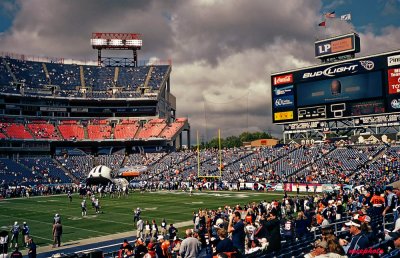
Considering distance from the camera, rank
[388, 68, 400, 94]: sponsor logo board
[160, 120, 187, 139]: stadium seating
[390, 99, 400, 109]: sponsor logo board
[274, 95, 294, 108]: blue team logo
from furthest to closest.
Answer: [160, 120, 187, 139]: stadium seating
[274, 95, 294, 108]: blue team logo
[390, 99, 400, 109]: sponsor logo board
[388, 68, 400, 94]: sponsor logo board

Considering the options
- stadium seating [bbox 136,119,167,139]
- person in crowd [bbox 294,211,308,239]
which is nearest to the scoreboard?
stadium seating [bbox 136,119,167,139]

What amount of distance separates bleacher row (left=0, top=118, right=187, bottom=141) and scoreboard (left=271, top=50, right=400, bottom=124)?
95.3 ft

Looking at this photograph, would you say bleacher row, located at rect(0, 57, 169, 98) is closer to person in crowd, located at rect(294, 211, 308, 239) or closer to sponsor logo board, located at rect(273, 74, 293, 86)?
sponsor logo board, located at rect(273, 74, 293, 86)

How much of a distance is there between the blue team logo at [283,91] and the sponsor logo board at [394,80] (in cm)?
1113

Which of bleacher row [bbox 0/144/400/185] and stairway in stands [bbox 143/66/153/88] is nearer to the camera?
bleacher row [bbox 0/144/400/185]

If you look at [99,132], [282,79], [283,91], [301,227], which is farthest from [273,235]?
[99,132]

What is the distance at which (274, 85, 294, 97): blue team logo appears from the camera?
4816 cm

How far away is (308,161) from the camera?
45.8 meters

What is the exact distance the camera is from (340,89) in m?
44.3

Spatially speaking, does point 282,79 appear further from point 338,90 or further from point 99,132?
point 99,132

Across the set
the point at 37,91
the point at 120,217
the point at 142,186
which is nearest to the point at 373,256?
the point at 120,217

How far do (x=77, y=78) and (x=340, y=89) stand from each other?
2045 inches

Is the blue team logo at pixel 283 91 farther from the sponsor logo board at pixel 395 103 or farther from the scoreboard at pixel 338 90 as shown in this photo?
the sponsor logo board at pixel 395 103

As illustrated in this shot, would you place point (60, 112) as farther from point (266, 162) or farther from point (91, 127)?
point (266, 162)
